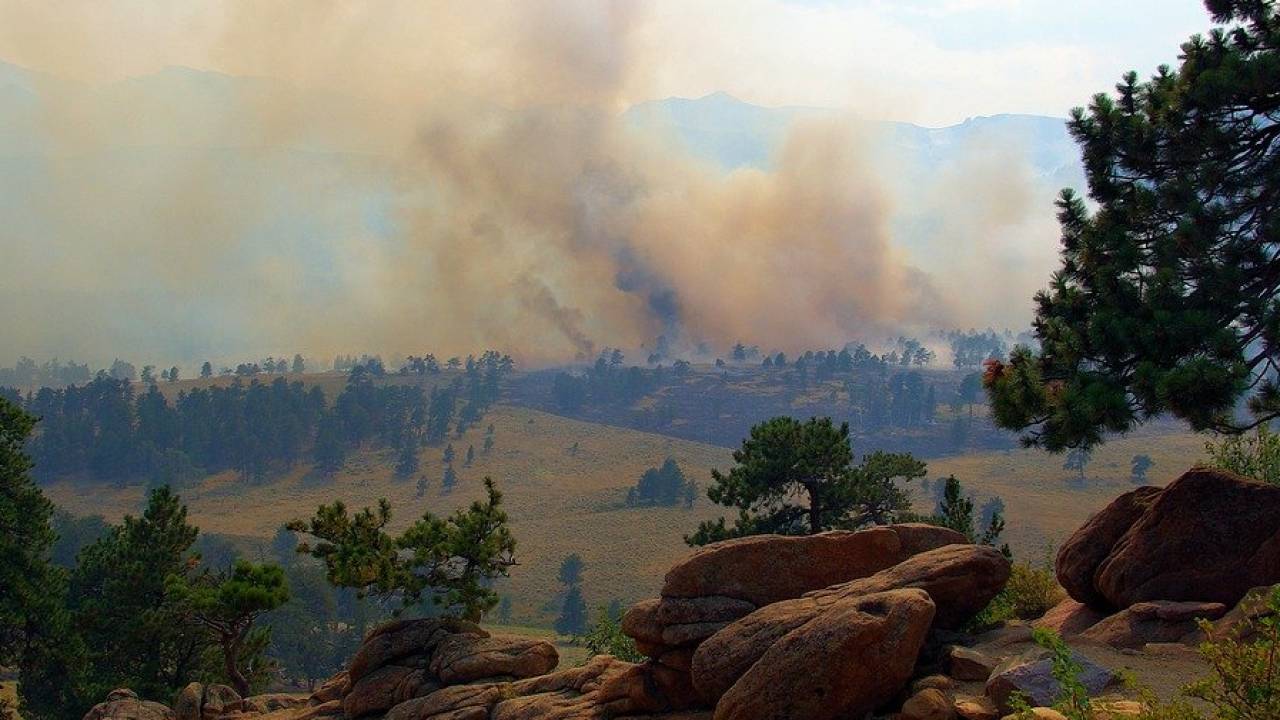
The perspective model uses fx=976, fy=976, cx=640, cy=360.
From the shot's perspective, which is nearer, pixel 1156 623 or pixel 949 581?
pixel 1156 623

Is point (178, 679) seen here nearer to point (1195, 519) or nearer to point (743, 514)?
point (743, 514)

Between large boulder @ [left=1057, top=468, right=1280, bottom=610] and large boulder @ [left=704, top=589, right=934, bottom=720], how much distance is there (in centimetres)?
682

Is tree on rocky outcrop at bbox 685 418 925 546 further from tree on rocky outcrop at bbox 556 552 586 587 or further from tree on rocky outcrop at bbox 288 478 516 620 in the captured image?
tree on rocky outcrop at bbox 556 552 586 587

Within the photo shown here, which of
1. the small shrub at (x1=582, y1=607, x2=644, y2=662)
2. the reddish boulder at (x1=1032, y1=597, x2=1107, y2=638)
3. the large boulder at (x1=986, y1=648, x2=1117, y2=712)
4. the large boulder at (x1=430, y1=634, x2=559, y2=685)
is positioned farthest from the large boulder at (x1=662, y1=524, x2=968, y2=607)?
the small shrub at (x1=582, y1=607, x2=644, y2=662)

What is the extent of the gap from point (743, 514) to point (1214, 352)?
33.7 m

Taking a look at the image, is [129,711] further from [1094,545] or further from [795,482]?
[1094,545]

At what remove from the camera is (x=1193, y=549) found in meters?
25.4

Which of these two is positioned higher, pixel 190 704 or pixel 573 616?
pixel 190 704

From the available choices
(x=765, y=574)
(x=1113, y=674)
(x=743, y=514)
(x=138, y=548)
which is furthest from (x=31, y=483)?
(x=1113, y=674)

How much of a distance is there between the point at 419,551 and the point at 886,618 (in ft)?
74.2

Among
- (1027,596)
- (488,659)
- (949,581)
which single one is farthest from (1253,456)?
(488,659)

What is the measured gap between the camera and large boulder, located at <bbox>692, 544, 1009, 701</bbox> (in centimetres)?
2467

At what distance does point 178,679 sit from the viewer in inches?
2231

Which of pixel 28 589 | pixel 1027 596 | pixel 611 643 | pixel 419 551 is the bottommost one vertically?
pixel 611 643
